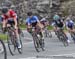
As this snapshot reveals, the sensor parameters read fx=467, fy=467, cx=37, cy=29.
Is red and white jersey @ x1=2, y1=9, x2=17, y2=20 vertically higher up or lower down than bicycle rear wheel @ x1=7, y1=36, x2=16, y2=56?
higher up

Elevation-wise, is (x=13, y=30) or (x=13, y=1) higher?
(x=13, y=30)

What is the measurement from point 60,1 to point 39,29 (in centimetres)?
3614

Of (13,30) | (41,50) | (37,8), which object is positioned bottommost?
(37,8)

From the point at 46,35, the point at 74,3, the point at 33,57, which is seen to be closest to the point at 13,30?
the point at 33,57

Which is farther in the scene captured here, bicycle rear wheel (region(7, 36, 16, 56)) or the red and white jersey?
the red and white jersey

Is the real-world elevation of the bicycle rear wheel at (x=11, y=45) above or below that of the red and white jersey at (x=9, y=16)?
below

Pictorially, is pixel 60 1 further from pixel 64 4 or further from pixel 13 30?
pixel 13 30

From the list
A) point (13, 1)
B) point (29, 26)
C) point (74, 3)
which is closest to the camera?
point (29, 26)

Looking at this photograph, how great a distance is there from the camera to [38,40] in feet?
61.7

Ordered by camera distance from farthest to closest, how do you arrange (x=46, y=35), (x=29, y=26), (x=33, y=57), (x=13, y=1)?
(x=13, y=1) < (x=46, y=35) < (x=29, y=26) < (x=33, y=57)

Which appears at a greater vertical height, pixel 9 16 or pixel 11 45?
pixel 9 16

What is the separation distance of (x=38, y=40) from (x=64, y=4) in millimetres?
35260

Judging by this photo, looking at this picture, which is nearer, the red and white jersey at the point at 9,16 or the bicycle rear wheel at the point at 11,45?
the bicycle rear wheel at the point at 11,45

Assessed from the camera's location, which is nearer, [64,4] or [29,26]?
[29,26]
